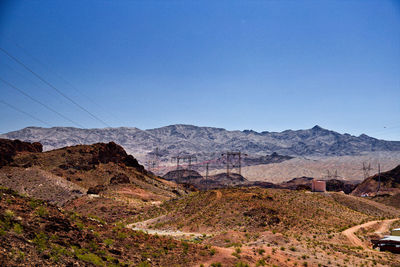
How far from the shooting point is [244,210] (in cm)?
4219

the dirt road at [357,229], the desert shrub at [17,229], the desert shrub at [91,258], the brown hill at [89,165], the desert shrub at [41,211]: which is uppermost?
the brown hill at [89,165]

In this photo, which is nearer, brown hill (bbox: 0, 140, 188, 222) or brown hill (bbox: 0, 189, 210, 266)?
brown hill (bbox: 0, 189, 210, 266)

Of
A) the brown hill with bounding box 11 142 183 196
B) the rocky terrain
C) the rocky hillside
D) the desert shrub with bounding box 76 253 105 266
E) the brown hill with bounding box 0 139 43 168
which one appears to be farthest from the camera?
the brown hill with bounding box 11 142 183 196

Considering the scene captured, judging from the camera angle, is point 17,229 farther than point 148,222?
No

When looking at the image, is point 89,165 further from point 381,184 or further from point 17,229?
point 381,184

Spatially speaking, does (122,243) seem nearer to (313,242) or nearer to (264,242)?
(264,242)

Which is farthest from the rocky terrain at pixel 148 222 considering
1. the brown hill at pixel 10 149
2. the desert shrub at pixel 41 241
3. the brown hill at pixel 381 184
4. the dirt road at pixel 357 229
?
the brown hill at pixel 381 184

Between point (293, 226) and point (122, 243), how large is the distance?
2572 centimetres

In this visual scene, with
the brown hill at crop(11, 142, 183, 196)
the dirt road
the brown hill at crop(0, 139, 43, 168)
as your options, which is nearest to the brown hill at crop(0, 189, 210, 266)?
the dirt road

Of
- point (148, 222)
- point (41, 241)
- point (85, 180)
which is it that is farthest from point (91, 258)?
point (85, 180)

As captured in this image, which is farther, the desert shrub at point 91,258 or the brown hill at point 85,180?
the brown hill at point 85,180

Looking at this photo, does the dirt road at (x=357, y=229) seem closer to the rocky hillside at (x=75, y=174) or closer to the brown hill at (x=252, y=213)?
the brown hill at (x=252, y=213)

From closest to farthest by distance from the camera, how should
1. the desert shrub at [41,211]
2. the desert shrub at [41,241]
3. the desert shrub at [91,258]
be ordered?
1. the desert shrub at [41,241]
2. the desert shrub at [91,258]
3. the desert shrub at [41,211]

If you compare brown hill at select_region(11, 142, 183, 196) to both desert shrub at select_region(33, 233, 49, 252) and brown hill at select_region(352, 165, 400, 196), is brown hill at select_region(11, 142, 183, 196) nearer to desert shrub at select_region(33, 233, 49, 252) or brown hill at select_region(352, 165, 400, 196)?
desert shrub at select_region(33, 233, 49, 252)
